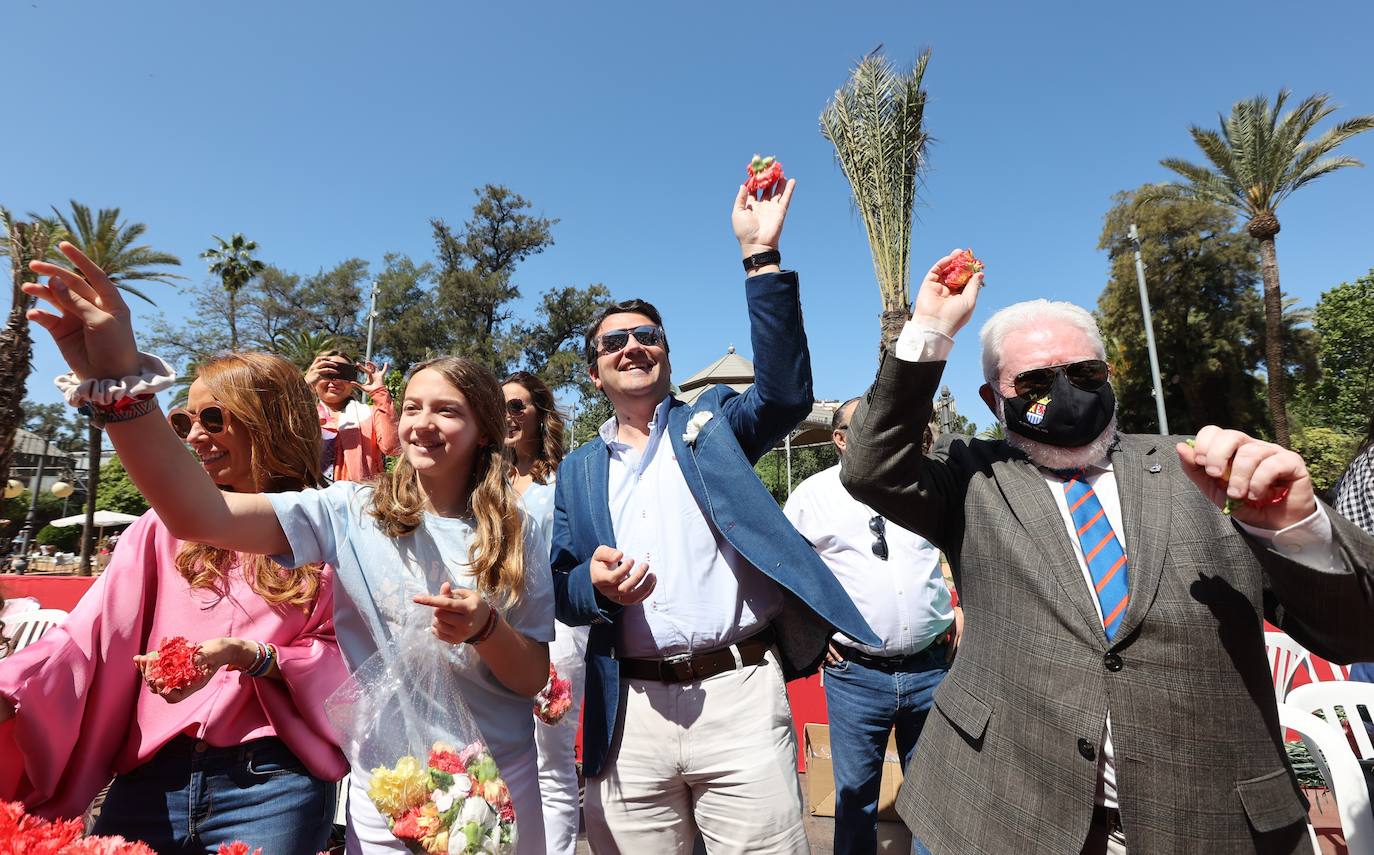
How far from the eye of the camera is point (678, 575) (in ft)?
7.61

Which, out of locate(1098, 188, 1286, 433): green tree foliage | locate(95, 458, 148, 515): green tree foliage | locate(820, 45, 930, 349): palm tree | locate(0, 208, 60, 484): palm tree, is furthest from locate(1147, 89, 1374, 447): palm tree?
locate(95, 458, 148, 515): green tree foliage

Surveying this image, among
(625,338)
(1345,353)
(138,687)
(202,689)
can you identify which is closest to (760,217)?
(625,338)


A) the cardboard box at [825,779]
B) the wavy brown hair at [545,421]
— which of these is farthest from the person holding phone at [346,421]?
the cardboard box at [825,779]

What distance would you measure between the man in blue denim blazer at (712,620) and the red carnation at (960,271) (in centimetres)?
59

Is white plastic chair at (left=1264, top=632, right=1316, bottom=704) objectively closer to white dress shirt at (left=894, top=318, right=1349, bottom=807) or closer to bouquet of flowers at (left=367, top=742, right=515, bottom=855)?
white dress shirt at (left=894, top=318, right=1349, bottom=807)

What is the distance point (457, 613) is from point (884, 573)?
2.38 m

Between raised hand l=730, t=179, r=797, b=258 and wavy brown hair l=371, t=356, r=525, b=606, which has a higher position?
raised hand l=730, t=179, r=797, b=258

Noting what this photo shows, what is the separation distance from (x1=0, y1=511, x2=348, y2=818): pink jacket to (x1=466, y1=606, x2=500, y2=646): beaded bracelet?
0.51 meters

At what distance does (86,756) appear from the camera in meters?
1.77

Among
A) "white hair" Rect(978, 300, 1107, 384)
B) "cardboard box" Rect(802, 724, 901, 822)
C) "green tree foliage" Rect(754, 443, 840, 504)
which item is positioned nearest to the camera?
"white hair" Rect(978, 300, 1107, 384)

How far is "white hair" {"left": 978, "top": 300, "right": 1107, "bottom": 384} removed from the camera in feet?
6.09

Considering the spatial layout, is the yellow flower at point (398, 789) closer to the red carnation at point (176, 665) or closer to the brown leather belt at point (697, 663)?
the red carnation at point (176, 665)

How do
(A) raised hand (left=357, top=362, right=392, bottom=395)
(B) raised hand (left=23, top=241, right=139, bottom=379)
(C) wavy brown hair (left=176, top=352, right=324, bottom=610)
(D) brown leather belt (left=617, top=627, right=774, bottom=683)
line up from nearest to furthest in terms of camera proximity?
(B) raised hand (left=23, top=241, right=139, bottom=379) → (C) wavy brown hair (left=176, top=352, right=324, bottom=610) → (D) brown leather belt (left=617, top=627, right=774, bottom=683) → (A) raised hand (left=357, top=362, right=392, bottom=395)

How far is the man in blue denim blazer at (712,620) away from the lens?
86.0 inches
